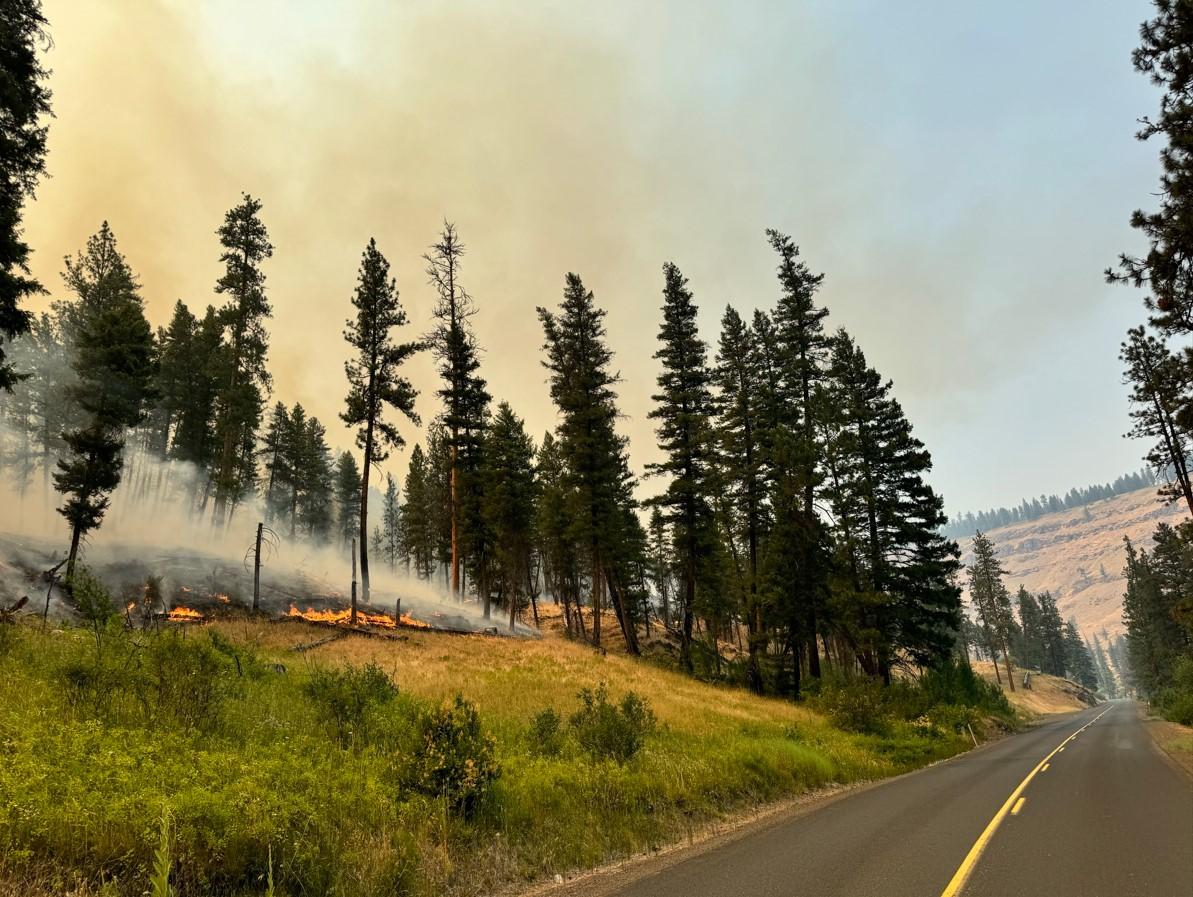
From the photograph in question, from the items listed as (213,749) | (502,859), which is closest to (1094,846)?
(502,859)

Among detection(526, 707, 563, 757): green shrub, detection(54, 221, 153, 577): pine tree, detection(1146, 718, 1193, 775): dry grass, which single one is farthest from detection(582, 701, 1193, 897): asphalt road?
detection(54, 221, 153, 577): pine tree

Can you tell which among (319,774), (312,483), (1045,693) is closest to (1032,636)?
(1045,693)

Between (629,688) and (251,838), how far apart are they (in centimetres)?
1764

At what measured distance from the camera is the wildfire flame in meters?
29.5

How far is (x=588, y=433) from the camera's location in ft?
106

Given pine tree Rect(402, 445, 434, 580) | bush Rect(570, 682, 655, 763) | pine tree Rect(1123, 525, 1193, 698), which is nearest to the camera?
bush Rect(570, 682, 655, 763)

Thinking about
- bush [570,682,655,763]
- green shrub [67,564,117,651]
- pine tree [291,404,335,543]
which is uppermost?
pine tree [291,404,335,543]

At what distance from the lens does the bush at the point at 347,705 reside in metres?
10.3

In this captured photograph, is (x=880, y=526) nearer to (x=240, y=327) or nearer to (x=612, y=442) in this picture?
(x=612, y=442)

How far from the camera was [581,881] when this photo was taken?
8.00 meters

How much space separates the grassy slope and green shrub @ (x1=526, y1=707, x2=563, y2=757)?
0.75 feet

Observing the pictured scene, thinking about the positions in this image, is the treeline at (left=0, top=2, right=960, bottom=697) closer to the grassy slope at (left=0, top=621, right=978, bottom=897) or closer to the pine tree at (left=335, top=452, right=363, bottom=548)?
the grassy slope at (left=0, top=621, right=978, bottom=897)

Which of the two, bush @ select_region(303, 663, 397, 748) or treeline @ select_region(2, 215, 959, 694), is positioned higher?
treeline @ select_region(2, 215, 959, 694)

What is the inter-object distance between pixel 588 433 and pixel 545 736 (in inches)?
821
